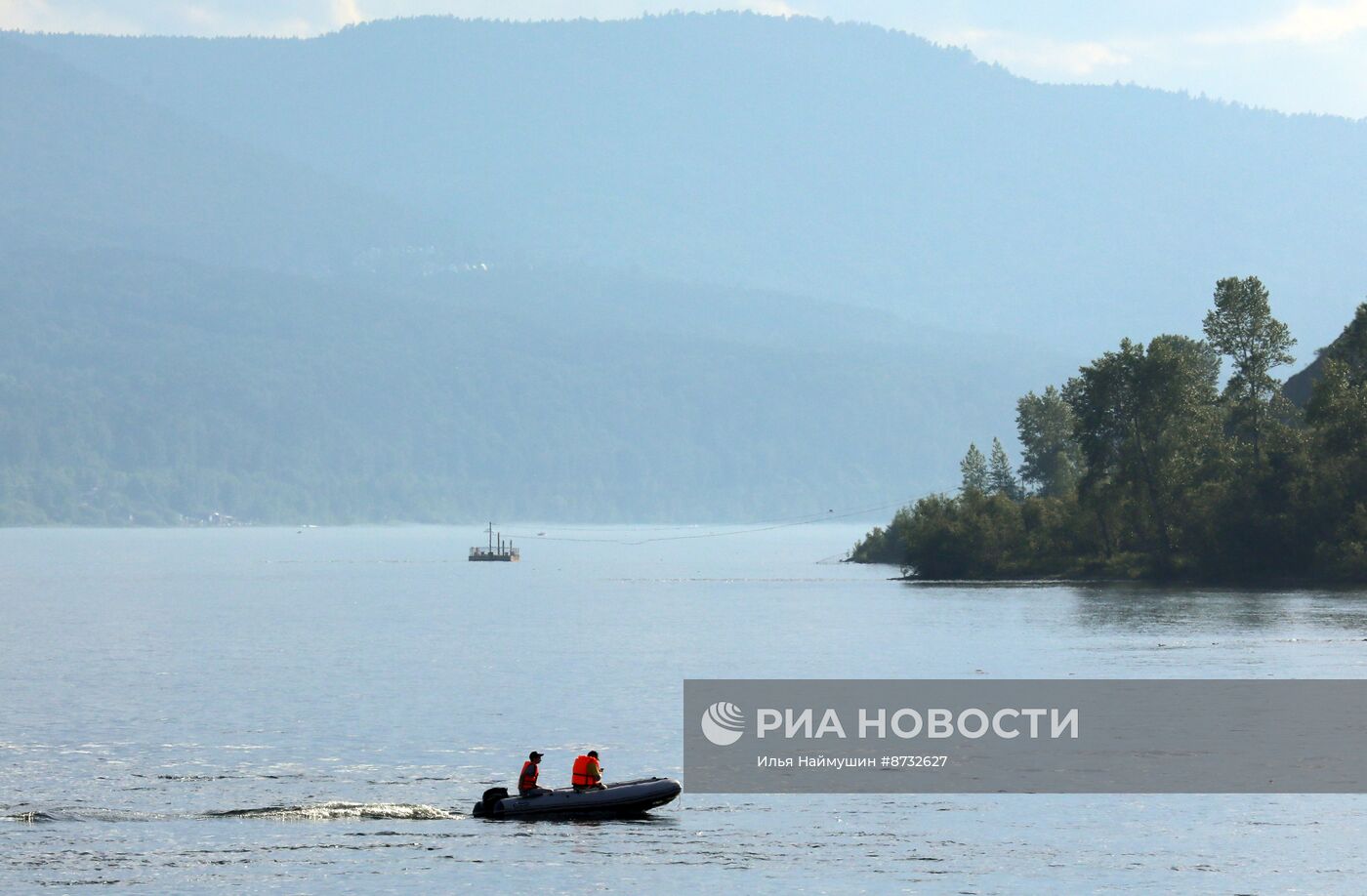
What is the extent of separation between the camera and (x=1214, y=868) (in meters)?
51.5

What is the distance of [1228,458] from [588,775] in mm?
114804

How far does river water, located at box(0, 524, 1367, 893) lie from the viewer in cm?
5262

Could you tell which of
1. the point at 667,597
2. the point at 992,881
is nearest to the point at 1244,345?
the point at 667,597

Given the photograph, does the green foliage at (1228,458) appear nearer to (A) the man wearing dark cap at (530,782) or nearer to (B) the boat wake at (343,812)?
(A) the man wearing dark cap at (530,782)

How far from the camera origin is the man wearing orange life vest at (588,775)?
5866cm

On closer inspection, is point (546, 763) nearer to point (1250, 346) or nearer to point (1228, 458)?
point (1228, 458)

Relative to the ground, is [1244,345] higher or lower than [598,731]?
higher

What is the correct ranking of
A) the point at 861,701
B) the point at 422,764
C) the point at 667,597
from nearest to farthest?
the point at 422,764, the point at 861,701, the point at 667,597

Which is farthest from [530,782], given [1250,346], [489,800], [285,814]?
[1250,346]

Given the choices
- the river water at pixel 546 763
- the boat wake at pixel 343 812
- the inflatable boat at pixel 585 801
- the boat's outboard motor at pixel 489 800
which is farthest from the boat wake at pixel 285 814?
the inflatable boat at pixel 585 801

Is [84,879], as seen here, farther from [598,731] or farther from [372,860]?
[598,731]

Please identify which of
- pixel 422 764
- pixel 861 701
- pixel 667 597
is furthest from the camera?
pixel 667 597

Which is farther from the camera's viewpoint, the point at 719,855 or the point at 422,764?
the point at 422,764

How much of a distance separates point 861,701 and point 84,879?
142ft
